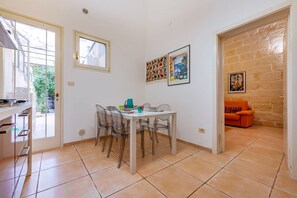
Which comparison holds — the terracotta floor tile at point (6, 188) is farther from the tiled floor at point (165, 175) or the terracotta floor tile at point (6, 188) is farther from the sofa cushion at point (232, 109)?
the sofa cushion at point (232, 109)

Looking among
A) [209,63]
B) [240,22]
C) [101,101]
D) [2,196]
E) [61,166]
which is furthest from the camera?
[101,101]

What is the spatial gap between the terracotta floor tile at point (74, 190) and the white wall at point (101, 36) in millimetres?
1307

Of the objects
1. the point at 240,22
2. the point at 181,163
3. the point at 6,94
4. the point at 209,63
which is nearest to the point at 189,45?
the point at 209,63

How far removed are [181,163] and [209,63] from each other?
1741 millimetres

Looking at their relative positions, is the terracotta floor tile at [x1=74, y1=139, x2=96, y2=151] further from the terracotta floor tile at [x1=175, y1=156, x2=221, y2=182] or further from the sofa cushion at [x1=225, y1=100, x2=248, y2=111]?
the sofa cushion at [x1=225, y1=100, x2=248, y2=111]

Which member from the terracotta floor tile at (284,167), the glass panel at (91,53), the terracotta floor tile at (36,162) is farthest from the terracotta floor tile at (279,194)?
the glass panel at (91,53)

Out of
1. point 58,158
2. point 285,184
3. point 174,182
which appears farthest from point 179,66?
point 58,158

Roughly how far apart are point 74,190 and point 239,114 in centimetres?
446

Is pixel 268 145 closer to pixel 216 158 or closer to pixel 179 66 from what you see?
pixel 216 158

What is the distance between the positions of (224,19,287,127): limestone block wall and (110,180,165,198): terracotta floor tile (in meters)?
4.57

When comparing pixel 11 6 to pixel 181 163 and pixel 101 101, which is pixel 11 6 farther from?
pixel 181 163

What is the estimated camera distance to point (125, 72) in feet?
11.0

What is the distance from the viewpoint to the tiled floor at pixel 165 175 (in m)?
1.28

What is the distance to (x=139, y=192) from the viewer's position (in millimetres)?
1280
